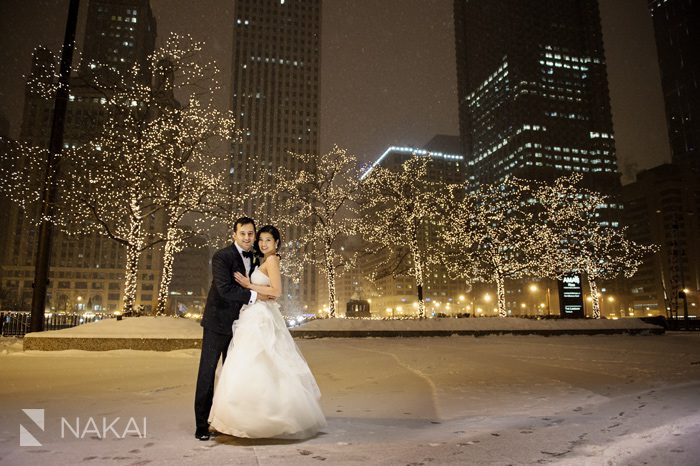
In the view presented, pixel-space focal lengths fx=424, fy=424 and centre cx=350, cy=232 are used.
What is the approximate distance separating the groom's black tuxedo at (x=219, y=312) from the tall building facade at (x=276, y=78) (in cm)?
10648

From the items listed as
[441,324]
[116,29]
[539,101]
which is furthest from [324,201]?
[116,29]

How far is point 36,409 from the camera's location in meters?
5.10

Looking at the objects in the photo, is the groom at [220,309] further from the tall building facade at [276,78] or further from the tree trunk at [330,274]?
the tall building facade at [276,78]

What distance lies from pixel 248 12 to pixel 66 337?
132m

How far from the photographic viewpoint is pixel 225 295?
430cm

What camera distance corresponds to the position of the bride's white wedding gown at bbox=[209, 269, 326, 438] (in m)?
3.93

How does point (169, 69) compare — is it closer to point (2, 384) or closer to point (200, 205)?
point (200, 205)

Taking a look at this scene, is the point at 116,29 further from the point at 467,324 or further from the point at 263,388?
the point at 263,388

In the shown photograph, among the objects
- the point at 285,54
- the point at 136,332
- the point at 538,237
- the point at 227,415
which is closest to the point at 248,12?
the point at 285,54

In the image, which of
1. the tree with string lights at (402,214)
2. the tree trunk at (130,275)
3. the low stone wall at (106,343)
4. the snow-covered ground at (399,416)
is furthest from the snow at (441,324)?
the tree with string lights at (402,214)

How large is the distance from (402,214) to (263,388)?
975 inches

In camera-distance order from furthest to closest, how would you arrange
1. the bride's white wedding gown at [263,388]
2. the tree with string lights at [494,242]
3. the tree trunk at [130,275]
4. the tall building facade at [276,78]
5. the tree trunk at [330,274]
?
the tall building facade at [276,78] → the tree with string lights at [494,242] → the tree trunk at [330,274] → the tree trunk at [130,275] → the bride's white wedding gown at [263,388]

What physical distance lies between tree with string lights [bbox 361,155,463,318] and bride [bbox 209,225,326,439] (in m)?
23.0

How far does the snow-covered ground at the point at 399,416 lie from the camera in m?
3.44
